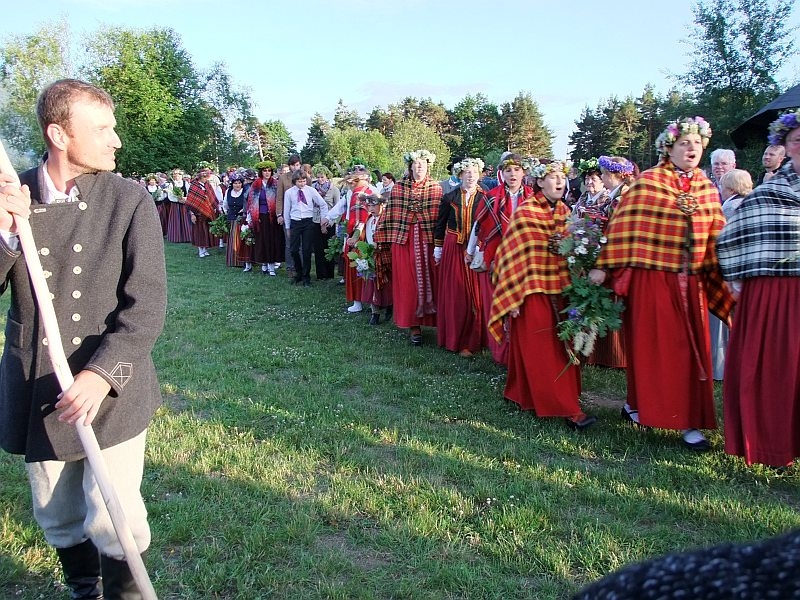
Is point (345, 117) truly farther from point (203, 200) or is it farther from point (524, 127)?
point (203, 200)

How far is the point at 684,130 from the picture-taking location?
450 centimetres

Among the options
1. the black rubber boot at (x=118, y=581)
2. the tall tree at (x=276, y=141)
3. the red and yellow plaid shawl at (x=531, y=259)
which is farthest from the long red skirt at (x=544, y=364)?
the tall tree at (x=276, y=141)

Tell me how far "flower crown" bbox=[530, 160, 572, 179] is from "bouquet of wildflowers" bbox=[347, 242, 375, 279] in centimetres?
426

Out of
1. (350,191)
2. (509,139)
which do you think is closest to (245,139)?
Result: (509,139)

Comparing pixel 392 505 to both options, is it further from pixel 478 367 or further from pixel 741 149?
pixel 741 149

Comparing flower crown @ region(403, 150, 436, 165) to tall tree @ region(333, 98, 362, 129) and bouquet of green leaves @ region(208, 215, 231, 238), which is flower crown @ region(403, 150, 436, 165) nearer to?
bouquet of green leaves @ region(208, 215, 231, 238)

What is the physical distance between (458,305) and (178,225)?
1622 cm

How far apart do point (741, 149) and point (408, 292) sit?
20.4m

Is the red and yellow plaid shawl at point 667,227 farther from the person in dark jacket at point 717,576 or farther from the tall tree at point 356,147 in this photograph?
the tall tree at point 356,147

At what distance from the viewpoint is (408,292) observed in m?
8.33

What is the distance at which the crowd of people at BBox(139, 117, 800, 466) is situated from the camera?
4231 mm

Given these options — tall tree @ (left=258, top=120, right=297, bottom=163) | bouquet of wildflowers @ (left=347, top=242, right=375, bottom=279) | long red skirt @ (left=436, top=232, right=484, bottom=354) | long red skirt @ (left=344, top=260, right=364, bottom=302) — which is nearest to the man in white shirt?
long red skirt @ (left=344, top=260, right=364, bottom=302)

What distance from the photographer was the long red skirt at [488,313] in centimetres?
672

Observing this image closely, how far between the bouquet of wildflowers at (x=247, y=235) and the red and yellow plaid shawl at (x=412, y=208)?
21.8 ft
